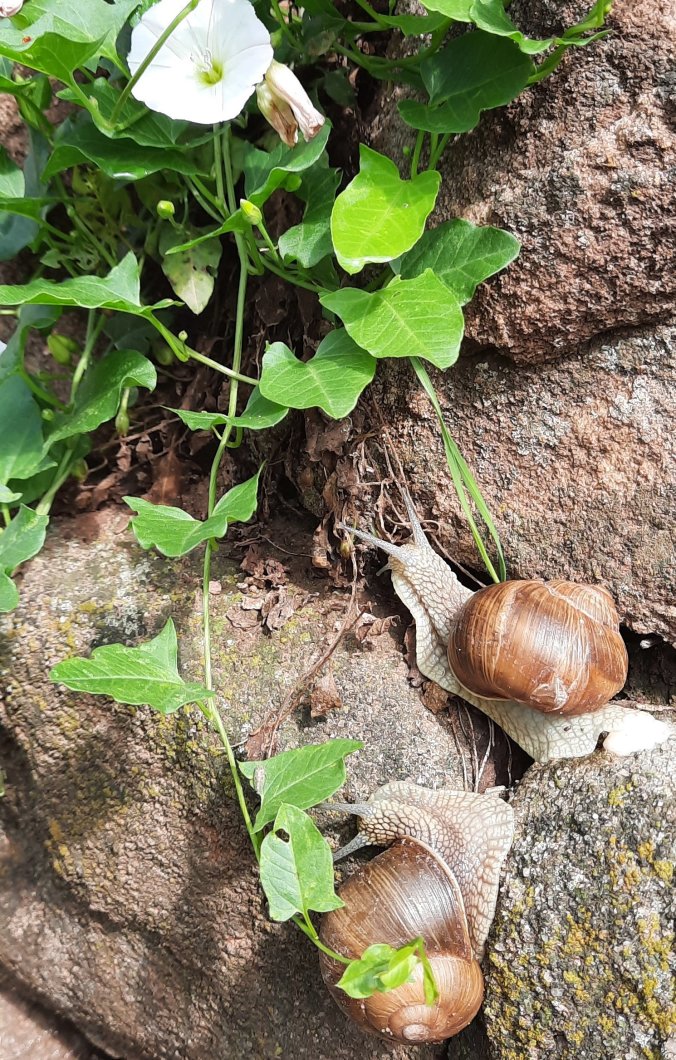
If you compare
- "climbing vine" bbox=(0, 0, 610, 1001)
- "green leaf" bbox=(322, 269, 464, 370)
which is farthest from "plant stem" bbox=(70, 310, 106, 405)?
"green leaf" bbox=(322, 269, 464, 370)

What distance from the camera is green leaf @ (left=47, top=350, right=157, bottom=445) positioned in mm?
1320

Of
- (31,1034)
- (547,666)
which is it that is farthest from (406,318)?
(31,1034)

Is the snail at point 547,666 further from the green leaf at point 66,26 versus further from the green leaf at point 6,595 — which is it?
the green leaf at point 66,26

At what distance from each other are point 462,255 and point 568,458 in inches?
15.3

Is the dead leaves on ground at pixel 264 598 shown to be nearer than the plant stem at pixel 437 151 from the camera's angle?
No

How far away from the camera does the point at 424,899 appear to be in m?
1.15

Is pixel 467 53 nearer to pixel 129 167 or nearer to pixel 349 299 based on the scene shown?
pixel 349 299

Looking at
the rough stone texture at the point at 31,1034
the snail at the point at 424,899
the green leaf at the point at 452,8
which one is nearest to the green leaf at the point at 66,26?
the green leaf at the point at 452,8

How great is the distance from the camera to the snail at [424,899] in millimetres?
1082

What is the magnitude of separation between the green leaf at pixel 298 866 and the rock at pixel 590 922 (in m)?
0.35

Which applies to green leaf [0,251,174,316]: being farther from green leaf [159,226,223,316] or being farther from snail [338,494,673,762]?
snail [338,494,673,762]

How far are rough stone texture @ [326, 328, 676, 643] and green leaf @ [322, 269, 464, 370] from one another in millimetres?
210

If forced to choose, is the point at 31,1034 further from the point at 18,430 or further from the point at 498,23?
the point at 498,23

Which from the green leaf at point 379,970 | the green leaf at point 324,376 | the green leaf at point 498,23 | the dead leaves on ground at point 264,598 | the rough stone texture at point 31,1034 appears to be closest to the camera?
the green leaf at point 379,970
